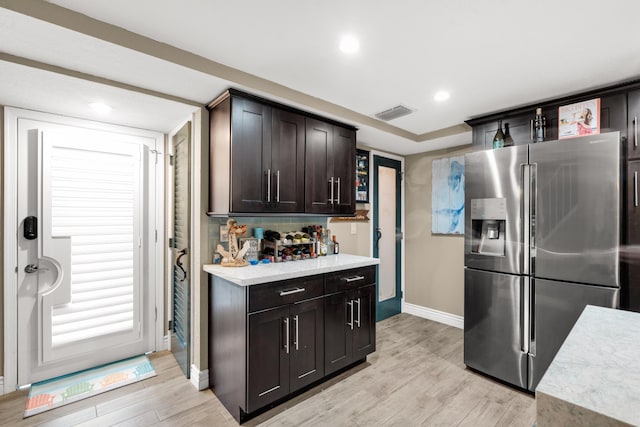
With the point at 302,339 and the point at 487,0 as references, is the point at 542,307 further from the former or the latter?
the point at 487,0

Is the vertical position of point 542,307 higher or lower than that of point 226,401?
higher

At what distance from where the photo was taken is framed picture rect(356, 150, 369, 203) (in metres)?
3.77

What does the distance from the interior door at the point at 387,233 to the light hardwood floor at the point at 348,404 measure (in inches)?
51.6

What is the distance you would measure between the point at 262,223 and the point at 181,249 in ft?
2.53

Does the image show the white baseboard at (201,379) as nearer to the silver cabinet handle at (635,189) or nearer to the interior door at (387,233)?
the interior door at (387,233)

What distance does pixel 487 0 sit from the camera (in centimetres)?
142

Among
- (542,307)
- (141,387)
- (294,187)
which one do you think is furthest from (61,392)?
(542,307)

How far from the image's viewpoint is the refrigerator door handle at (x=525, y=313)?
2.35 meters

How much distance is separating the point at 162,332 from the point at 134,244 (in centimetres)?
95

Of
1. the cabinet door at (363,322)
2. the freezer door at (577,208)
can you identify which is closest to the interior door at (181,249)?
the cabinet door at (363,322)

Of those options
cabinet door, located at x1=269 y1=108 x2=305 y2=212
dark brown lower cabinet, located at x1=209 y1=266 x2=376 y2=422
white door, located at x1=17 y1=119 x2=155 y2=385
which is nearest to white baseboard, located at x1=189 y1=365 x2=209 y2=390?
dark brown lower cabinet, located at x1=209 y1=266 x2=376 y2=422

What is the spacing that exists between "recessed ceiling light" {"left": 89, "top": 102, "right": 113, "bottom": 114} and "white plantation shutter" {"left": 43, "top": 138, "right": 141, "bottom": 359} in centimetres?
39

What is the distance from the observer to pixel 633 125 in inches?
85.5

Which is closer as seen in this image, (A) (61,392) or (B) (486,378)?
(A) (61,392)
